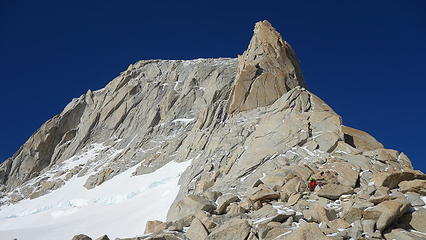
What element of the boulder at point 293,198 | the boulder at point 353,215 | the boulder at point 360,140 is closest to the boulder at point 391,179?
the boulder at point 293,198

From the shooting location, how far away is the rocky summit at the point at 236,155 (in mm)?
16344

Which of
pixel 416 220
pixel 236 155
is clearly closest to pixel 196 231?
pixel 416 220

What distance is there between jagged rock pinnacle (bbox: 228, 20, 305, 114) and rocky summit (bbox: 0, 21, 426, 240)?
0.64 ft

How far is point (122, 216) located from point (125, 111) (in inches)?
1830

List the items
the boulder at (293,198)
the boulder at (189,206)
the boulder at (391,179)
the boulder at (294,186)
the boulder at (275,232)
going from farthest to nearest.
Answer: the boulder at (294,186)
the boulder at (189,206)
the boulder at (391,179)
the boulder at (293,198)
the boulder at (275,232)

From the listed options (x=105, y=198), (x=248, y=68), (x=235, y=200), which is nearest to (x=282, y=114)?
(x=248, y=68)

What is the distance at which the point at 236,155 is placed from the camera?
35.1 meters

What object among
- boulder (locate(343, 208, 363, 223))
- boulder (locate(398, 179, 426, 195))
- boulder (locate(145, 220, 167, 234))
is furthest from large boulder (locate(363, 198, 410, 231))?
boulder (locate(145, 220, 167, 234))

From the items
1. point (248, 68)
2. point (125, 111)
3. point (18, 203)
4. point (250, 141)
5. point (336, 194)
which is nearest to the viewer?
point (336, 194)

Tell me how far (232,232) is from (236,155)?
19.6 m

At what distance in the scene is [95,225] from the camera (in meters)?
40.3

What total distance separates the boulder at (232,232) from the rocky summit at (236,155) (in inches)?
2.0

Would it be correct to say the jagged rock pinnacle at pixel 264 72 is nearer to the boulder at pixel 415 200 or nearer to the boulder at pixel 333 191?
the boulder at pixel 333 191

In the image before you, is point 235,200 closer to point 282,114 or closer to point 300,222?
point 300,222
